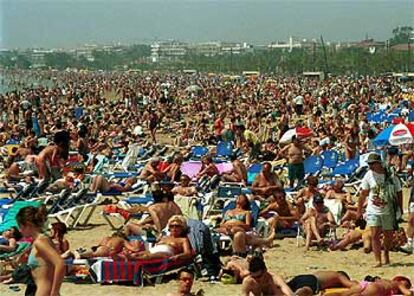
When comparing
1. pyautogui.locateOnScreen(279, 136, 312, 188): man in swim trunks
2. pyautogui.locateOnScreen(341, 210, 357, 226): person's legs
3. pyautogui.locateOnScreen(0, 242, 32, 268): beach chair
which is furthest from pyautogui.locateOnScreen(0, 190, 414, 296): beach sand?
pyautogui.locateOnScreen(279, 136, 312, 188): man in swim trunks

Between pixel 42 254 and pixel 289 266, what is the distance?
358 centimetres

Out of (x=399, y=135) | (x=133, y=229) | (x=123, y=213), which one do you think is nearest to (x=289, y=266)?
(x=133, y=229)

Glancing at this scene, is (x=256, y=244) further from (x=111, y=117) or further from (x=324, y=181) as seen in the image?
(x=111, y=117)

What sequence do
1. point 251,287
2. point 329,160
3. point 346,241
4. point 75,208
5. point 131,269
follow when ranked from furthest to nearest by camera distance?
point 329,160 → point 75,208 → point 346,241 → point 131,269 → point 251,287

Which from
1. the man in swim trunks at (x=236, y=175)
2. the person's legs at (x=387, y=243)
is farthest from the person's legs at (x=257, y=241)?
the man in swim trunks at (x=236, y=175)

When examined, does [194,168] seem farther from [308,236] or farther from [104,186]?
[308,236]

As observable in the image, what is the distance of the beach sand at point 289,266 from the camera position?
6.12 meters

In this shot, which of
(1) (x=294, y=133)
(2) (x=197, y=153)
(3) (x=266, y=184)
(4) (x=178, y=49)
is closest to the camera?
A: (3) (x=266, y=184)

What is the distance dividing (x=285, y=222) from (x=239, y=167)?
8.37 feet

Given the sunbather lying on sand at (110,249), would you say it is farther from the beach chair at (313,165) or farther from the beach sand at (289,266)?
the beach chair at (313,165)

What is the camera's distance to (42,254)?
3736 mm

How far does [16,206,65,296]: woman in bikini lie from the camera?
373 centimetres

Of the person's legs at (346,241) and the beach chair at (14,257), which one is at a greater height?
the beach chair at (14,257)

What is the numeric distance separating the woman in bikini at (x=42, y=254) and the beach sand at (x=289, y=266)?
7.49ft
